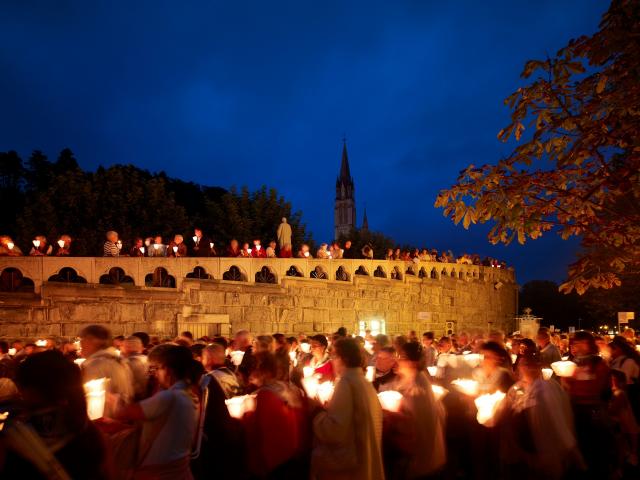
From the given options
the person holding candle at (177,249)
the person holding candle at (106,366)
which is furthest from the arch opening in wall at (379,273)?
the person holding candle at (106,366)

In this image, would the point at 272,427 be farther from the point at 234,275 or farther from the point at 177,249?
the point at 234,275

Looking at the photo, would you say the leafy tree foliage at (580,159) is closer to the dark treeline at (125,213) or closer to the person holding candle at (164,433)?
the person holding candle at (164,433)

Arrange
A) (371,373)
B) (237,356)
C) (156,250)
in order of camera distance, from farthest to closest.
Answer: (156,250) → (237,356) → (371,373)

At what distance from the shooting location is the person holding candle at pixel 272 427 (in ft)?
13.9

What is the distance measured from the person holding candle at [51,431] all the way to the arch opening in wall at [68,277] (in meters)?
13.7

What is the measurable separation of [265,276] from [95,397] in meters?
14.9

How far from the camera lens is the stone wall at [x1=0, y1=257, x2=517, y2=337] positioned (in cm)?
1438

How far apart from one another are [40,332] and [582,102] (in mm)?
13496

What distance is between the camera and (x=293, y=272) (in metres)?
19.7

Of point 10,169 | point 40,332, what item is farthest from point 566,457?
point 10,169

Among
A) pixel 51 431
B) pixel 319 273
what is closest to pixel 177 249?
pixel 319 273

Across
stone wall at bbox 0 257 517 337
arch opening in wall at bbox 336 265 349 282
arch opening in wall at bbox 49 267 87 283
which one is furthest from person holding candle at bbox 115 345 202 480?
arch opening in wall at bbox 336 265 349 282

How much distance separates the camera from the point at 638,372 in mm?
6586

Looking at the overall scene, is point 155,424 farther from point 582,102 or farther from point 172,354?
point 582,102
